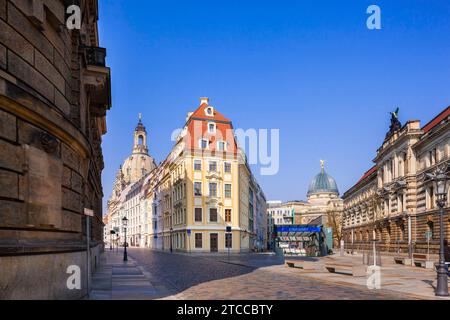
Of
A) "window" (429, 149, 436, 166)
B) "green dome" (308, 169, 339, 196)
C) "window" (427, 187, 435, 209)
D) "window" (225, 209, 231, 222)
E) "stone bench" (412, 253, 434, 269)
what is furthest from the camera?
"green dome" (308, 169, 339, 196)

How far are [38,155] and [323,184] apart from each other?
7075 inches

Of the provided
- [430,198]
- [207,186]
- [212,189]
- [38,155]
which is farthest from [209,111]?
[38,155]

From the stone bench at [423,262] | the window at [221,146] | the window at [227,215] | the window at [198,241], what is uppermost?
the window at [221,146]

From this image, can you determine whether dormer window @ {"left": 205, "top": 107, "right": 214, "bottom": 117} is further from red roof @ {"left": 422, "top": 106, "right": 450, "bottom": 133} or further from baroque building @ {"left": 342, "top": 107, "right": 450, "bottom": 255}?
red roof @ {"left": 422, "top": 106, "right": 450, "bottom": 133}

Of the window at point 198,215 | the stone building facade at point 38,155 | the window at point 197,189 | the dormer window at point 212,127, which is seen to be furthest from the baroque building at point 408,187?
the stone building facade at point 38,155

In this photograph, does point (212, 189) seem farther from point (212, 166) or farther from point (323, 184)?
point (323, 184)

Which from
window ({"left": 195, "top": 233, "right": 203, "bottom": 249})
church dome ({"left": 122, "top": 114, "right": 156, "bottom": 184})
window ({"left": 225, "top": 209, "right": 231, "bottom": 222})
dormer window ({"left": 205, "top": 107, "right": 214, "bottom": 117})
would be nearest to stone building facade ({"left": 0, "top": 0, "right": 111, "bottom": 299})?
window ({"left": 195, "top": 233, "right": 203, "bottom": 249})

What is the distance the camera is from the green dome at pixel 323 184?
184 meters

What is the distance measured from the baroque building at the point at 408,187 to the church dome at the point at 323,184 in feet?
349

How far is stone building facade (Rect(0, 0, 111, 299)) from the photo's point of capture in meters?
9.39

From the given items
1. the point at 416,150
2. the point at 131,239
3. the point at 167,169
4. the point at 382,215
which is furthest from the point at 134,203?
the point at 416,150

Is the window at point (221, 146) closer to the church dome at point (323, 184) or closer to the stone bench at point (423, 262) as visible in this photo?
the stone bench at point (423, 262)
